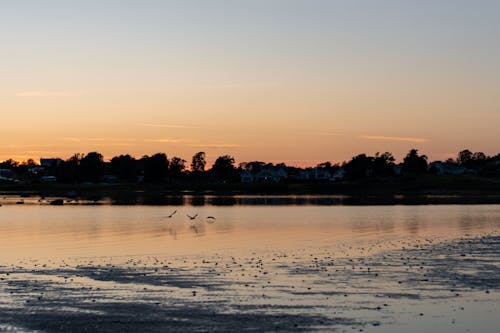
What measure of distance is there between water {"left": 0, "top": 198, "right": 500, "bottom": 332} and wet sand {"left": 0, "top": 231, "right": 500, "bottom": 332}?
0.05 m

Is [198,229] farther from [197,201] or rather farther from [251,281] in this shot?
[197,201]

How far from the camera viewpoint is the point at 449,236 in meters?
57.1

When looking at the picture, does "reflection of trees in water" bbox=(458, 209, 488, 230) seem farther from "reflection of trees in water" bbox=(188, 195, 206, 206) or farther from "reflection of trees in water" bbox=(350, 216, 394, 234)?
"reflection of trees in water" bbox=(188, 195, 206, 206)

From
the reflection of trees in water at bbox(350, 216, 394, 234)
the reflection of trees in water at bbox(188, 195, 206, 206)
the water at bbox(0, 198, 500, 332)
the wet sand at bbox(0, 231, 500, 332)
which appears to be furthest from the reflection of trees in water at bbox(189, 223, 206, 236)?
the reflection of trees in water at bbox(188, 195, 206, 206)

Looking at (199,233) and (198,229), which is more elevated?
(198,229)

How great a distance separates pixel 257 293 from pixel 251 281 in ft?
10.8

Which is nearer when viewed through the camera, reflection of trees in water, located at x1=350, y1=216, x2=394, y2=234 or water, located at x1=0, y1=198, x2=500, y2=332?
water, located at x1=0, y1=198, x2=500, y2=332

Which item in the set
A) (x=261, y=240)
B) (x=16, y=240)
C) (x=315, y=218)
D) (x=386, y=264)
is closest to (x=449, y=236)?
(x=261, y=240)

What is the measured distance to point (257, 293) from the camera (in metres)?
28.5

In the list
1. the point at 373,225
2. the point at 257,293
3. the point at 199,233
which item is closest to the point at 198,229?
the point at 199,233

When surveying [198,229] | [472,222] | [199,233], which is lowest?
[199,233]

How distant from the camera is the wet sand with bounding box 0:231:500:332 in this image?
75.8 feet

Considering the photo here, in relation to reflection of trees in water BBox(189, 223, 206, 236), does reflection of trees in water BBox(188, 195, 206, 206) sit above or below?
above

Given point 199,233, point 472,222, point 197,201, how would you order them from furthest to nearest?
point 197,201 → point 472,222 → point 199,233
